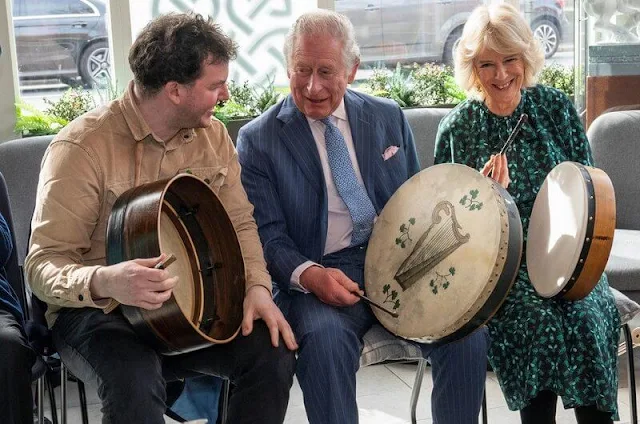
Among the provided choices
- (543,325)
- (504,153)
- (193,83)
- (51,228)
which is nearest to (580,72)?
(504,153)

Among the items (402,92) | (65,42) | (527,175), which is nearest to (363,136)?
(527,175)

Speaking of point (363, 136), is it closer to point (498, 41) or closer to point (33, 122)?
point (498, 41)

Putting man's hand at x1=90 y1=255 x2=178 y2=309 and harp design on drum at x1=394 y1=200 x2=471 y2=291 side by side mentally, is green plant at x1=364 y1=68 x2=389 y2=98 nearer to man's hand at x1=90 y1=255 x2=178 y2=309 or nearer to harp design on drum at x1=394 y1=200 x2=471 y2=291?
harp design on drum at x1=394 y1=200 x2=471 y2=291

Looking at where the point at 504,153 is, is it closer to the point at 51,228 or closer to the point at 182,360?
the point at 182,360

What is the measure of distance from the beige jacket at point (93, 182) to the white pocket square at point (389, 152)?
1.60ft

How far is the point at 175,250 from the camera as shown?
7.89ft

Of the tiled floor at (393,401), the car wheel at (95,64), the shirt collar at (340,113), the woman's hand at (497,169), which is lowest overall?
the tiled floor at (393,401)

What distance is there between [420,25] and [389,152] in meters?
2.73

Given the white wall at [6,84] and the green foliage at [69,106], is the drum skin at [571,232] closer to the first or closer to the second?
the green foliage at [69,106]

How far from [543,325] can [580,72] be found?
2516 millimetres

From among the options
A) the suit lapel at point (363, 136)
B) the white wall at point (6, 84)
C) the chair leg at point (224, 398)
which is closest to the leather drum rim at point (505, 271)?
the suit lapel at point (363, 136)

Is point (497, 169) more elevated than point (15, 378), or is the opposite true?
point (497, 169)

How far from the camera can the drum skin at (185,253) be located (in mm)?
2195

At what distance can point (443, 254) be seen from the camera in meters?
2.51
